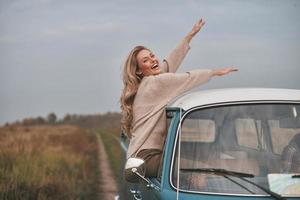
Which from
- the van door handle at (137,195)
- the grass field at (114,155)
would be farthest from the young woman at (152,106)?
the grass field at (114,155)

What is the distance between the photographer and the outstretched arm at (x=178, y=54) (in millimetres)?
6133

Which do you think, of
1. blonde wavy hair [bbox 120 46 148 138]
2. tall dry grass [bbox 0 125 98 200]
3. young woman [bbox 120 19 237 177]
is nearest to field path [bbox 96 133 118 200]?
tall dry grass [bbox 0 125 98 200]

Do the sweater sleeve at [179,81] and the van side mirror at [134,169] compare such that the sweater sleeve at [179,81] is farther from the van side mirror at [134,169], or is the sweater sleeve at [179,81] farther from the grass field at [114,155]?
the grass field at [114,155]

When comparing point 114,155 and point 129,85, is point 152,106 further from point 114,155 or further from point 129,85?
point 114,155

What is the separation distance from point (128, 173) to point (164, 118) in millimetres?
767

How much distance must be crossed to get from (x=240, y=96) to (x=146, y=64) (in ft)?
4.17

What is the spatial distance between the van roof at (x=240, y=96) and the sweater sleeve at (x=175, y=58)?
1.70 metres

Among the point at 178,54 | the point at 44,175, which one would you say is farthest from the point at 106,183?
the point at 178,54

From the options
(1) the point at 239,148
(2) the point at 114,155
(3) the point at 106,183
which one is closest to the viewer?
(1) the point at 239,148

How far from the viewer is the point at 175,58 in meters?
6.13

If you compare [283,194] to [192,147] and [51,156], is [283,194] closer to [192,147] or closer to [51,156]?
[192,147]

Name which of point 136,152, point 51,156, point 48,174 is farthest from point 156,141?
point 51,156

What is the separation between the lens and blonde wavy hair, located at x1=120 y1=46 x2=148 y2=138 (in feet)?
16.5

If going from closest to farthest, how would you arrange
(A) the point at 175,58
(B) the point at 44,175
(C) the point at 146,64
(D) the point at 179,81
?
(D) the point at 179,81 < (C) the point at 146,64 < (A) the point at 175,58 < (B) the point at 44,175
